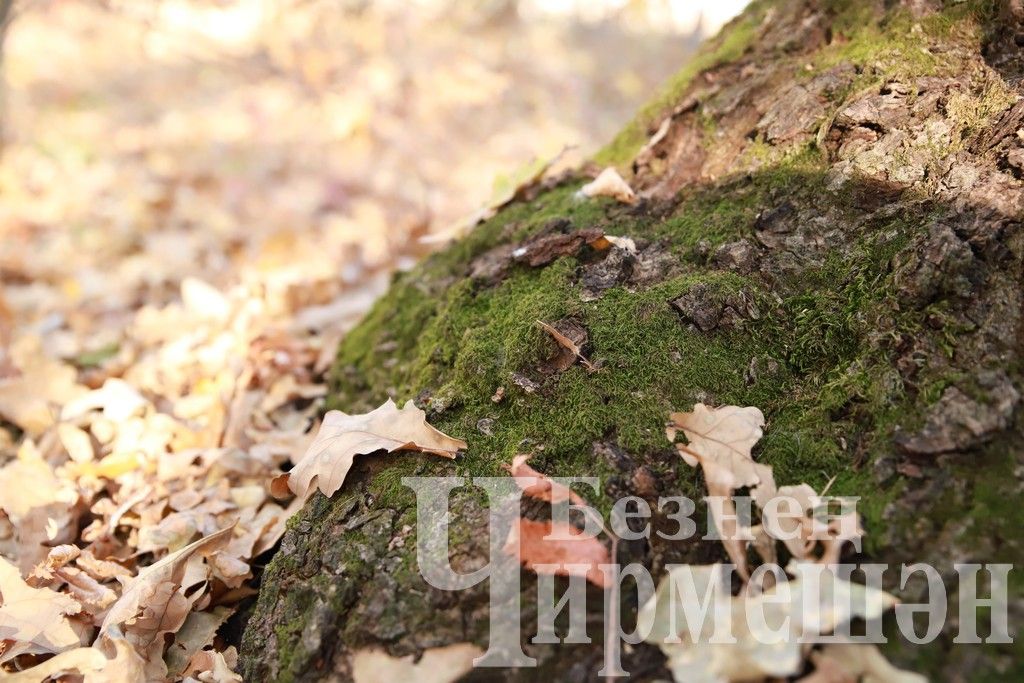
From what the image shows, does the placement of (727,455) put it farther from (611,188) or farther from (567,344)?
(611,188)

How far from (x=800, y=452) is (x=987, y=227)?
0.66m

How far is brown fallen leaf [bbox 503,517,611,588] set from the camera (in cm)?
137

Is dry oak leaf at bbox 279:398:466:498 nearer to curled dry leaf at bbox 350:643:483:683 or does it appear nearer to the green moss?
curled dry leaf at bbox 350:643:483:683

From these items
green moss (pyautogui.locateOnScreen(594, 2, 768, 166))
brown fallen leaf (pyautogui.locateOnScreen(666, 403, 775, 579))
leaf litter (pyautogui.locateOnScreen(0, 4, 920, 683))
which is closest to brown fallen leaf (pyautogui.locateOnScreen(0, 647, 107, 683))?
leaf litter (pyautogui.locateOnScreen(0, 4, 920, 683))

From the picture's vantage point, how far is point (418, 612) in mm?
1414

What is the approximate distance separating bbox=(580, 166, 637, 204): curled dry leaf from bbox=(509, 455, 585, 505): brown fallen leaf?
3.51 feet

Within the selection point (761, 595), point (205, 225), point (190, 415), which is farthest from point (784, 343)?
point (205, 225)

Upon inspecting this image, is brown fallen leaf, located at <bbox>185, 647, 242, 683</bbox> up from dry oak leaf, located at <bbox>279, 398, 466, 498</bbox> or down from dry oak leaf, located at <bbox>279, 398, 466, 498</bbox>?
down

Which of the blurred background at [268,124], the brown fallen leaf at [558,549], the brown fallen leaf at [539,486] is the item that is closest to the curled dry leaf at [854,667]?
the brown fallen leaf at [558,549]

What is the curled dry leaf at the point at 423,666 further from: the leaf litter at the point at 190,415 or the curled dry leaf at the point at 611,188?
the curled dry leaf at the point at 611,188

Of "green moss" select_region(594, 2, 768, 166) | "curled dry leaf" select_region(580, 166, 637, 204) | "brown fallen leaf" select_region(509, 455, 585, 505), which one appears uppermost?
"green moss" select_region(594, 2, 768, 166)

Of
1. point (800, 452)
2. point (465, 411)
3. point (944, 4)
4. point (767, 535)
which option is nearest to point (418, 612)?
point (465, 411)

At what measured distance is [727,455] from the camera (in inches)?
58.1

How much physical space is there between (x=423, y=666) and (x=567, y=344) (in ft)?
2.65
